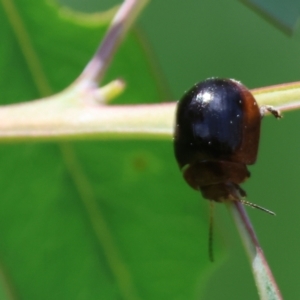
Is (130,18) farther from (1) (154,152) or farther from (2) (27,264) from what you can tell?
(2) (27,264)

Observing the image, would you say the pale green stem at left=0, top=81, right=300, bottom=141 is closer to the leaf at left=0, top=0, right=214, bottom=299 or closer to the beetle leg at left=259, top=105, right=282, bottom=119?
the beetle leg at left=259, top=105, right=282, bottom=119

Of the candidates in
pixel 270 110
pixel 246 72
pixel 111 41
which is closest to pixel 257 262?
pixel 270 110

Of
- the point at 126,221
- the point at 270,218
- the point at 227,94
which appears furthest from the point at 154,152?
the point at 270,218

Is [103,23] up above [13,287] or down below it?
above

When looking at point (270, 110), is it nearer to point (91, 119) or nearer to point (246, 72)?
point (91, 119)

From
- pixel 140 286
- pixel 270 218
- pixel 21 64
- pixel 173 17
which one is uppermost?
pixel 21 64

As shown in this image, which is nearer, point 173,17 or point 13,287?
point 13,287

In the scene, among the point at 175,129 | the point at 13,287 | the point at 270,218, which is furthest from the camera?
the point at 270,218
